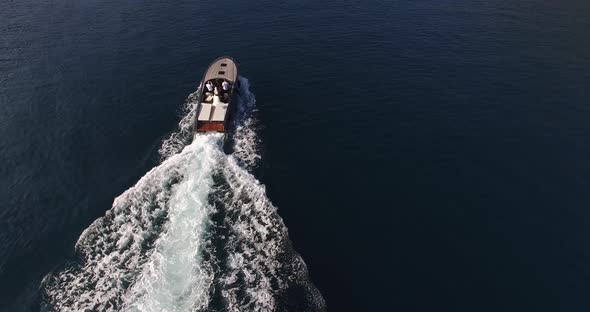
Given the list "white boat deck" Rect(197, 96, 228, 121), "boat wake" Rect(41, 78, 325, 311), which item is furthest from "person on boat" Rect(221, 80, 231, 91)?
"boat wake" Rect(41, 78, 325, 311)

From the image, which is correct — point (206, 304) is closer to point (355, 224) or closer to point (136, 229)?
point (136, 229)

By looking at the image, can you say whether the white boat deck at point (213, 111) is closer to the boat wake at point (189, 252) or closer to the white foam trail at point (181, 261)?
the boat wake at point (189, 252)

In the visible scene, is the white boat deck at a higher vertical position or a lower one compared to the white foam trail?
higher

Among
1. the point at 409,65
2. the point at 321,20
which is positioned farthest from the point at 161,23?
the point at 409,65

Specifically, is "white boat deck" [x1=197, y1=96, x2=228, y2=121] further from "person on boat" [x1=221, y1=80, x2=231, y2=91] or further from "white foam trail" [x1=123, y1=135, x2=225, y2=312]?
"white foam trail" [x1=123, y1=135, x2=225, y2=312]

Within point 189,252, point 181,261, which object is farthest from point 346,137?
point 181,261

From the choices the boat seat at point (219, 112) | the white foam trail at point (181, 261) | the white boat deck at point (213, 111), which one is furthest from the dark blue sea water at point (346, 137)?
the white boat deck at point (213, 111)

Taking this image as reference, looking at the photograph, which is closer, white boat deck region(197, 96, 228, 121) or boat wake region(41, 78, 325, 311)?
boat wake region(41, 78, 325, 311)

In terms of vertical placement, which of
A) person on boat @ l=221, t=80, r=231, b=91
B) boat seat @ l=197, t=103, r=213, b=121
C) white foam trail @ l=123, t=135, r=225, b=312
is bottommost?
white foam trail @ l=123, t=135, r=225, b=312
